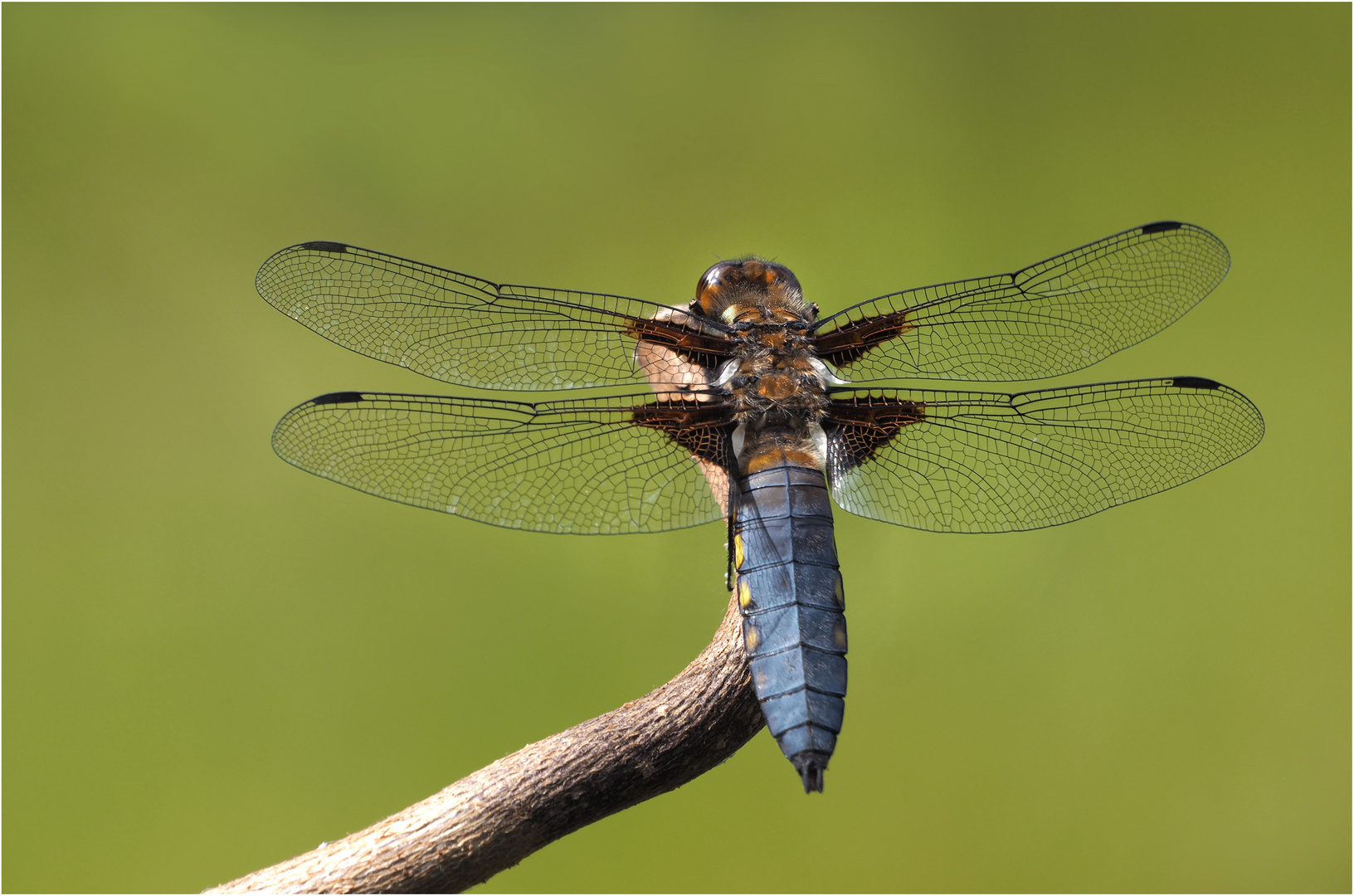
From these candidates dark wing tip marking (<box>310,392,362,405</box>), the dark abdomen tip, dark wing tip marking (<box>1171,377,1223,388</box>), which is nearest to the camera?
the dark abdomen tip

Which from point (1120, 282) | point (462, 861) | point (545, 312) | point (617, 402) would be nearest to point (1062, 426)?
Result: point (1120, 282)

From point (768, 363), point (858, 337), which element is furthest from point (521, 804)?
point (858, 337)

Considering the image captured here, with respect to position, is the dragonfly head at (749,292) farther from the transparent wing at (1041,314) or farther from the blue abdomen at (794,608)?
the blue abdomen at (794,608)

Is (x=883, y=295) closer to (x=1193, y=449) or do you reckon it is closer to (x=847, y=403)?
(x=847, y=403)

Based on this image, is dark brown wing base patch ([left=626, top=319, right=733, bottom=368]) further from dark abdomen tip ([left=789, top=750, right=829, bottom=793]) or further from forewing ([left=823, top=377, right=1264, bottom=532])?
dark abdomen tip ([left=789, top=750, right=829, bottom=793])

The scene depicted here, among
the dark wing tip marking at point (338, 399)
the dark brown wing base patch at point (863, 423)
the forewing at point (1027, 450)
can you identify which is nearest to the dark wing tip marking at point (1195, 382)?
the forewing at point (1027, 450)

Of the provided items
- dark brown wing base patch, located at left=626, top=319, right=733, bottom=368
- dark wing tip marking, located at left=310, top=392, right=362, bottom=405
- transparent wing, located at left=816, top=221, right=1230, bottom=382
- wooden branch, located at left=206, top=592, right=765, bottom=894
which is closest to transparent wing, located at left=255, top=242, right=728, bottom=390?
dark brown wing base patch, located at left=626, top=319, right=733, bottom=368

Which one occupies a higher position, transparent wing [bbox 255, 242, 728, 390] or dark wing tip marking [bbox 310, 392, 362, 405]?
transparent wing [bbox 255, 242, 728, 390]
